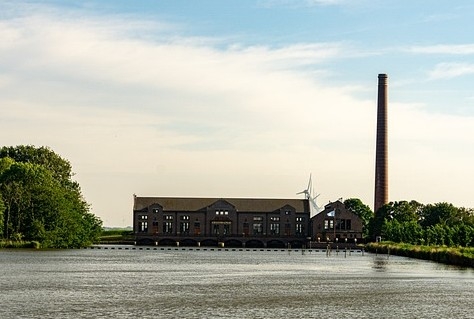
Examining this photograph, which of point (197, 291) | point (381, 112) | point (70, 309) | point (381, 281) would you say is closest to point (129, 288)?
point (197, 291)

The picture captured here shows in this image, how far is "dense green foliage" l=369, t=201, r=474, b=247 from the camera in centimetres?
13500

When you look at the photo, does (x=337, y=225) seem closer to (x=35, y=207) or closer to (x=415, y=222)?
(x=415, y=222)

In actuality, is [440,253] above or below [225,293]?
above

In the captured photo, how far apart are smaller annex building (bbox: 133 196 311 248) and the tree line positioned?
15199 millimetres

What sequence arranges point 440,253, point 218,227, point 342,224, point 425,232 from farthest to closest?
point 218,227 < point 342,224 < point 425,232 < point 440,253

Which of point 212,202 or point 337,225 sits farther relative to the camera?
point 212,202

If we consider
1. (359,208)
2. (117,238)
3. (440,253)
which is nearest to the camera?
(440,253)

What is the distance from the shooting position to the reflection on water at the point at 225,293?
137 ft

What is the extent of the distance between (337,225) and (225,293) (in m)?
126

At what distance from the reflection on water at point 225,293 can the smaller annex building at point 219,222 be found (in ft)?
331

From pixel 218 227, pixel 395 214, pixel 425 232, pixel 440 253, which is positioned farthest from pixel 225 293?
pixel 218 227

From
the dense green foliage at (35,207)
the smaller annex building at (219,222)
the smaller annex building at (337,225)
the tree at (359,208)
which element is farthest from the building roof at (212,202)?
the dense green foliage at (35,207)

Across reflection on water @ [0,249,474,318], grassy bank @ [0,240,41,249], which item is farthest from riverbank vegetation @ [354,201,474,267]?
grassy bank @ [0,240,41,249]

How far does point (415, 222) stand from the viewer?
143m
